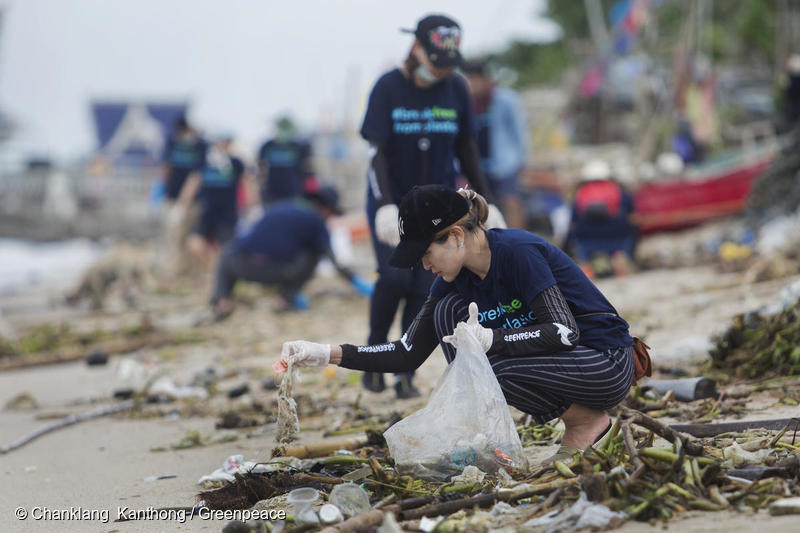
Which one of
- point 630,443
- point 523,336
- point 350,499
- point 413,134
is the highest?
point 413,134

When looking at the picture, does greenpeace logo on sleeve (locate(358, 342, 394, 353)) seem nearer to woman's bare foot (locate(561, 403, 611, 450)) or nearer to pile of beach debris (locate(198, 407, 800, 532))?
pile of beach debris (locate(198, 407, 800, 532))

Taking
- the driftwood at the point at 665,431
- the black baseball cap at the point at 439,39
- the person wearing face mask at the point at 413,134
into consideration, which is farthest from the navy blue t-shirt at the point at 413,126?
the driftwood at the point at 665,431

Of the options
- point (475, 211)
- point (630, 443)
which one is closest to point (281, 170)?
point (475, 211)

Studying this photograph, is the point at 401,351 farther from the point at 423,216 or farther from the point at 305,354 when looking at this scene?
the point at 423,216

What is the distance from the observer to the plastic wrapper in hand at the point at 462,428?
3.11 m

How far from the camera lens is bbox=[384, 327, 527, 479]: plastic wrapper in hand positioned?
3111mm

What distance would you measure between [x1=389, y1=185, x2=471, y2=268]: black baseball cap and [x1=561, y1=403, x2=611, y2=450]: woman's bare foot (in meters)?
0.82

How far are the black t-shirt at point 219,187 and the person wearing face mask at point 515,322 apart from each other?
320 inches

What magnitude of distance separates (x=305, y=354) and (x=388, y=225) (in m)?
1.24

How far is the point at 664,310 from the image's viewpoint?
698 centimetres

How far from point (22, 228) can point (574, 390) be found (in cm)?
2852

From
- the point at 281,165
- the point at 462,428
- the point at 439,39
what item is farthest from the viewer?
the point at 281,165

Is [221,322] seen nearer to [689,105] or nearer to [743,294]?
[743,294]

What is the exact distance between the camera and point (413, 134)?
4.70 meters
